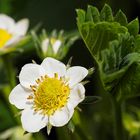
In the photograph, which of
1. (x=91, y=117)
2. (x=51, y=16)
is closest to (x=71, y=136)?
(x=91, y=117)

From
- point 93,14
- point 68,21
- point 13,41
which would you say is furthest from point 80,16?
point 68,21

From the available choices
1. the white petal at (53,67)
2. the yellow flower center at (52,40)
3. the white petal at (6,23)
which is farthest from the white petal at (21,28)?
the white petal at (53,67)

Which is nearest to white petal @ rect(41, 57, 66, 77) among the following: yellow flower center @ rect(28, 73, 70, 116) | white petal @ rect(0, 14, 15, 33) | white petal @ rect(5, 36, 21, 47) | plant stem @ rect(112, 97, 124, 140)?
yellow flower center @ rect(28, 73, 70, 116)

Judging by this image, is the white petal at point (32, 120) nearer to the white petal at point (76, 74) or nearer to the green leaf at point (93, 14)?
the white petal at point (76, 74)

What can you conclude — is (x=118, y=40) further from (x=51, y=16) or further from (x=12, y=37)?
(x=51, y=16)

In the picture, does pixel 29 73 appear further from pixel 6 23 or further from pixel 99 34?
pixel 6 23

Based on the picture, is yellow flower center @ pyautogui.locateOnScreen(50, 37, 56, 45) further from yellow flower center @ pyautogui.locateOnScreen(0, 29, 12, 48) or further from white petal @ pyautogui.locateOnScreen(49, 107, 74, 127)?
white petal @ pyautogui.locateOnScreen(49, 107, 74, 127)
